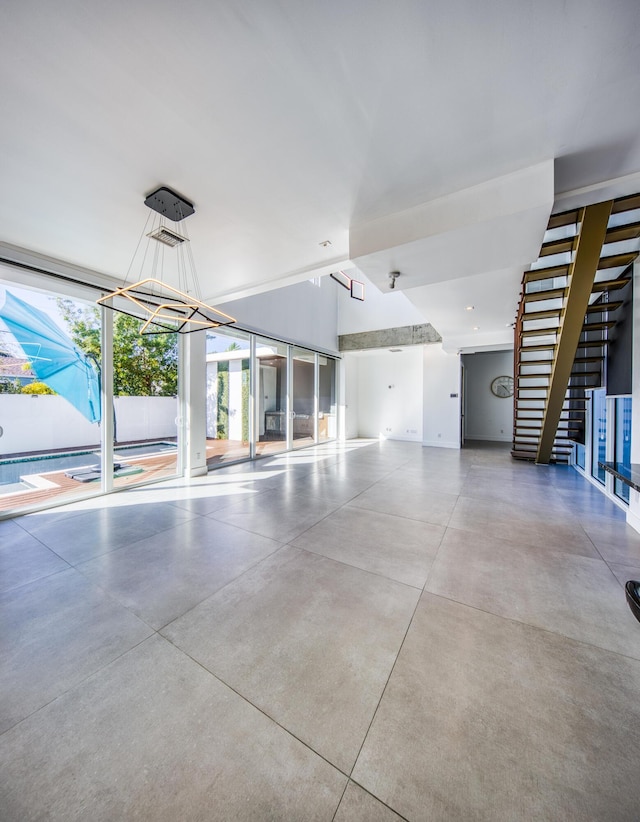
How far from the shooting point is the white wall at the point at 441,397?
9.53 m

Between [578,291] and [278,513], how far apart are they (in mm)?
4432

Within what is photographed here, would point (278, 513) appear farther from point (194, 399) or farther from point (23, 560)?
point (194, 399)

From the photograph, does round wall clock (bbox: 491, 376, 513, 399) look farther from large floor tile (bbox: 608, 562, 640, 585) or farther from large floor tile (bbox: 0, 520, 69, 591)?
large floor tile (bbox: 0, 520, 69, 591)

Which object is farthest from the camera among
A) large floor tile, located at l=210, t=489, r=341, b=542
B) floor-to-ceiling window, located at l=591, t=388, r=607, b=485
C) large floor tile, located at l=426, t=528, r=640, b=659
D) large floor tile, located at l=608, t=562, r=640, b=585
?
floor-to-ceiling window, located at l=591, t=388, r=607, b=485

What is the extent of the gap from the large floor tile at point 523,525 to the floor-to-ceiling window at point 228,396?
502 centimetres

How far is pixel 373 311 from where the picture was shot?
9.81 m

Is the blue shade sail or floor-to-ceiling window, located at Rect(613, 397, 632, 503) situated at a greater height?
the blue shade sail

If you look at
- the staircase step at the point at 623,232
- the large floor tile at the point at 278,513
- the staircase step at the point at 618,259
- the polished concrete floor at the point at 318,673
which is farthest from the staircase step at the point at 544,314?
the large floor tile at the point at 278,513

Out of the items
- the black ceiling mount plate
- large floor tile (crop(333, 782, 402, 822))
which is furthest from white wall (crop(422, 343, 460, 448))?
large floor tile (crop(333, 782, 402, 822))

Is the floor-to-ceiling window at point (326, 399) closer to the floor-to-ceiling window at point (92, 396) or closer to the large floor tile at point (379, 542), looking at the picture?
the floor-to-ceiling window at point (92, 396)

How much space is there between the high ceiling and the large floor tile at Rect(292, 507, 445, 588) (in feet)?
9.64

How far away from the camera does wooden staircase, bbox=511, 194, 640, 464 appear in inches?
124

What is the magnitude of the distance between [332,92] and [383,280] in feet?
7.04

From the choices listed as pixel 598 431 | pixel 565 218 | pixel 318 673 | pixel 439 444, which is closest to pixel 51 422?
pixel 318 673
